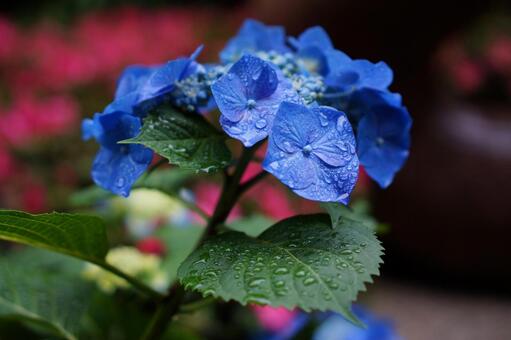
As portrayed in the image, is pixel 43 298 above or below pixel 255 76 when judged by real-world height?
below

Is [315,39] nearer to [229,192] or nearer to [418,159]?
[229,192]

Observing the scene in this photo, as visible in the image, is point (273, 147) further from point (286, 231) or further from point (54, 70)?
point (54, 70)

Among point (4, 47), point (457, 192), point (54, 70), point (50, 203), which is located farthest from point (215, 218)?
point (4, 47)

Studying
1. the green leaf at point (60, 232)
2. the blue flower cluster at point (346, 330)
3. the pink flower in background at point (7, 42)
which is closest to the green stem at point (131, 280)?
the green leaf at point (60, 232)

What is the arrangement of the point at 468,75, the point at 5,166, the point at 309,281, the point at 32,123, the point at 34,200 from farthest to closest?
the point at 468,75
the point at 32,123
the point at 5,166
the point at 34,200
the point at 309,281

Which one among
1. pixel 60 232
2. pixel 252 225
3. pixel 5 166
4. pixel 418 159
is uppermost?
pixel 60 232

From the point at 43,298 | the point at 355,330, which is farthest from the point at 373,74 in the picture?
the point at 355,330
